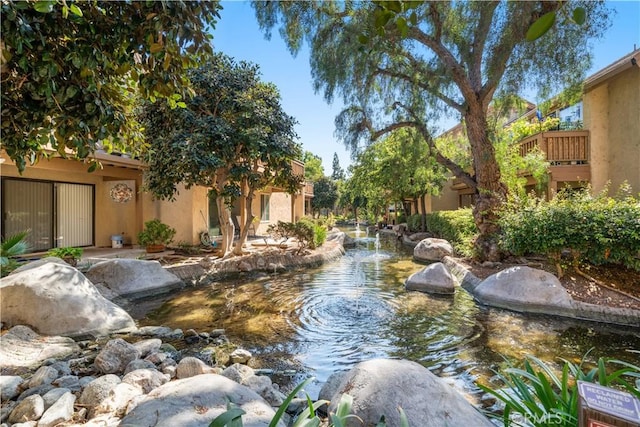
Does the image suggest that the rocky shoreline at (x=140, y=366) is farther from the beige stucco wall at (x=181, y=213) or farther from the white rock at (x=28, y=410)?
the beige stucco wall at (x=181, y=213)

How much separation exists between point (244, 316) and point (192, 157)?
14.7 ft

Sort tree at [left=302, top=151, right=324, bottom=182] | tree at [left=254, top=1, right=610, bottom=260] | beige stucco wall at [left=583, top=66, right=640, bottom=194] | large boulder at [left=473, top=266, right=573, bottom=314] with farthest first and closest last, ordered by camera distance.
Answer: tree at [left=302, top=151, right=324, bottom=182]
beige stucco wall at [left=583, top=66, right=640, bottom=194]
tree at [left=254, top=1, right=610, bottom=260]
large boulder at [left=473, top=266, right=573, bottom=314]

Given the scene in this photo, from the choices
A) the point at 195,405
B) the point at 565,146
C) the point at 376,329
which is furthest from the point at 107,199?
the point at 565,146

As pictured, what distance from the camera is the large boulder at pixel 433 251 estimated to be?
12750mm

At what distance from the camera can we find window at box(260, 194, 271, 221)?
61.8 feet

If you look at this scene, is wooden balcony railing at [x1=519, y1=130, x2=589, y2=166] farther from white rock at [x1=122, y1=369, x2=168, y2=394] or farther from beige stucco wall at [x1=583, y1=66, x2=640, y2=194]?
white rock at [x1=122, y1=369, x2=168, y2=394]

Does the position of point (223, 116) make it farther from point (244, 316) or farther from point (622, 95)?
point (622, 95)

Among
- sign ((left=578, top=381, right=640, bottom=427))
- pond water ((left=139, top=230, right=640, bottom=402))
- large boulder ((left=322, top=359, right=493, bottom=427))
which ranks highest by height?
sign ((left=578, top=381, right=640, bottom=427))

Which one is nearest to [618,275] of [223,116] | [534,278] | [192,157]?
[534,278]

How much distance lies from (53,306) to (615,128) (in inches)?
618

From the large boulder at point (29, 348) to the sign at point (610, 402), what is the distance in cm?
537

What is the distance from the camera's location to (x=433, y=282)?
8.24 meters

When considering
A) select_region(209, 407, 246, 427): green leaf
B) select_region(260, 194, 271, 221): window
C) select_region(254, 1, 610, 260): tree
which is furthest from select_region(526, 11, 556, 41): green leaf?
select_region(260, 194, 271, 221): window

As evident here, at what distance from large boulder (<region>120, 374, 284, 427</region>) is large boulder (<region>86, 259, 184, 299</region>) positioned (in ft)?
18.8
